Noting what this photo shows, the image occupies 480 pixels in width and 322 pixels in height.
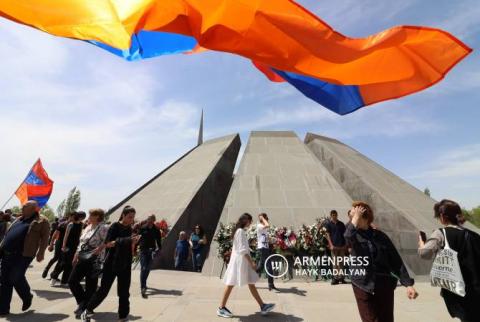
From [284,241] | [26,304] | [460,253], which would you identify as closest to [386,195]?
[284,241]

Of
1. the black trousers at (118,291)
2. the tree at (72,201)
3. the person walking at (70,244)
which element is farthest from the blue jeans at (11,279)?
the tree at (72,201)

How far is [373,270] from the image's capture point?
333cm

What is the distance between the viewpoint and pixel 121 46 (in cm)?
405

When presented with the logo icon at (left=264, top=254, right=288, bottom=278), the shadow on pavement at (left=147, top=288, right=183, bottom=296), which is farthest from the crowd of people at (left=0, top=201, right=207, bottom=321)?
the logo icon at (left=264, top=254, right=288, bottom=278)

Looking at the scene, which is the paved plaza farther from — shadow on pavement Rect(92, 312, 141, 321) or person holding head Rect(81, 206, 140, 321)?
person holding head Rect(81, 206, 140, 321)

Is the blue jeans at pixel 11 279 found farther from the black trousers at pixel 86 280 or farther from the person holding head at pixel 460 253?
the person holding head at pixel 460 253

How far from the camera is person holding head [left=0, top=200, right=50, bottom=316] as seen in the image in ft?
17.2

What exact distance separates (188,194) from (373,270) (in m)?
10.8

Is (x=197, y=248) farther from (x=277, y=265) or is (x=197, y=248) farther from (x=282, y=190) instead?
(x=282, y=190)

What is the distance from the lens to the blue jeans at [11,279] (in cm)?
520

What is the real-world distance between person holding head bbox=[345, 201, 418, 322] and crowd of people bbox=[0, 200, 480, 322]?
0.03ft

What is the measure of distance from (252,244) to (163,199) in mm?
5801

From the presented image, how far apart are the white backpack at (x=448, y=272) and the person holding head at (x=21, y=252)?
622 centimetres

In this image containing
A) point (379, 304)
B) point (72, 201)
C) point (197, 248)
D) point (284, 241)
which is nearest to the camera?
point (379, 304)
